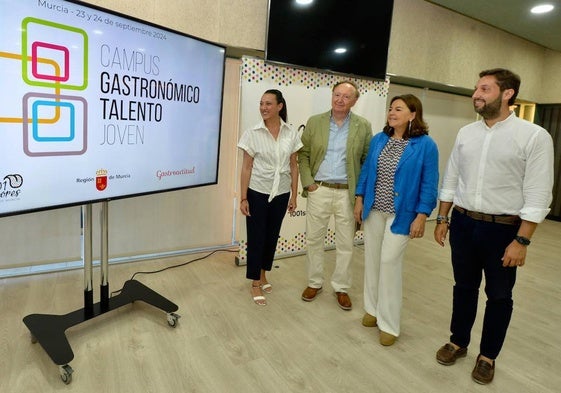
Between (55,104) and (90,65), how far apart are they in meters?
0.26

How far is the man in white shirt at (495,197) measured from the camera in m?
1.78

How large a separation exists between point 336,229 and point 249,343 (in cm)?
→ 99

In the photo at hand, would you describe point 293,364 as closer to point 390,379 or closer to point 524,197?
point 390,379

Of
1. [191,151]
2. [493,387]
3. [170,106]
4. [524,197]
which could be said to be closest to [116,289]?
[191,151]

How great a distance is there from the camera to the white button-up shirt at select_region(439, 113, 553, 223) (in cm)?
177

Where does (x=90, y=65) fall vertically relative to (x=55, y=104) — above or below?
above

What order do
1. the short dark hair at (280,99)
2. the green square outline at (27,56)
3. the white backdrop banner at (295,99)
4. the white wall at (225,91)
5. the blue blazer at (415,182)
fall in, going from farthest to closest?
the white backdrop banner at (295,99)
the white wall at (225,91)
the short dark hair at (280,99)
the blue blazer at (415,182)
the green square outline at (27,56)

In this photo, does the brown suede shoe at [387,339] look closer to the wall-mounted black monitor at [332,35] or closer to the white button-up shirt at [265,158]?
the white button-up shirt at [265,158]

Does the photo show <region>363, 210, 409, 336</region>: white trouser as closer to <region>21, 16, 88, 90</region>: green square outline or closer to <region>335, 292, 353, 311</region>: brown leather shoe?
<region>335, 292, 353, 311</region>: brown leather shoe

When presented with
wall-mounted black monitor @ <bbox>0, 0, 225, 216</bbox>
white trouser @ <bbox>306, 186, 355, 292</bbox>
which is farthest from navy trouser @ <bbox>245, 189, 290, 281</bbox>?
wall-mounted black monitor @ <bbox>0, 0, 225, 216</bbox>

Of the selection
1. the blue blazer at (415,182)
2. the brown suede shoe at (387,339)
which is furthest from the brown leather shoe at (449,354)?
the blue blazer at (415,182)

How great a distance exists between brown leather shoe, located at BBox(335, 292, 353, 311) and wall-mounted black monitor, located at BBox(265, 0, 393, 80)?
2.04m

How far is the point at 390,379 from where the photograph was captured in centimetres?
204

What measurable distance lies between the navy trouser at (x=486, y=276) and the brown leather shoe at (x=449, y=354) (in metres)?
0.06
